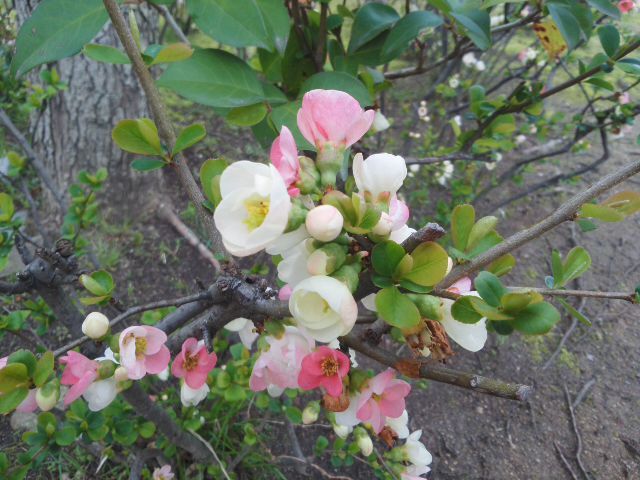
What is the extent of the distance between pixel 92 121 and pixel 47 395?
1.72 metres

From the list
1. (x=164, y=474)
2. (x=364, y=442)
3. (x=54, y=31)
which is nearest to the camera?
(x=54, y=31)

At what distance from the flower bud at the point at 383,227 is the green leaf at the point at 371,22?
56 centimetres

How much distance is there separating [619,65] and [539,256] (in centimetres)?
155

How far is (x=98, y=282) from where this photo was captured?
62cm

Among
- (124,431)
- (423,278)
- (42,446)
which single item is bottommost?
(124,431)

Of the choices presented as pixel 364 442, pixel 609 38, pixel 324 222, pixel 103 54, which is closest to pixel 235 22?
pixel 103 54

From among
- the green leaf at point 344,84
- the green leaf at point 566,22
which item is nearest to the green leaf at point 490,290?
the green leaf at point 344,84

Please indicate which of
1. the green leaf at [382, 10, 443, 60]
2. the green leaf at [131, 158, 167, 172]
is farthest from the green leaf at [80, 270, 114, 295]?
the green leaf at [382, 10, 443, 60]

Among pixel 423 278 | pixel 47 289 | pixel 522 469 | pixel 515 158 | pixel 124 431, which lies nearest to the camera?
pixel 423 278

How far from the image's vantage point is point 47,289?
756 mm

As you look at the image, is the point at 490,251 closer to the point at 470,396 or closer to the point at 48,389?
the point at 48,389

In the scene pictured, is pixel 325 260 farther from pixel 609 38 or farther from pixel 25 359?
pixel 609 38

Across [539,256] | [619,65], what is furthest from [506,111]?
[539,256]

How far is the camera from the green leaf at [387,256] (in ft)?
1.30
